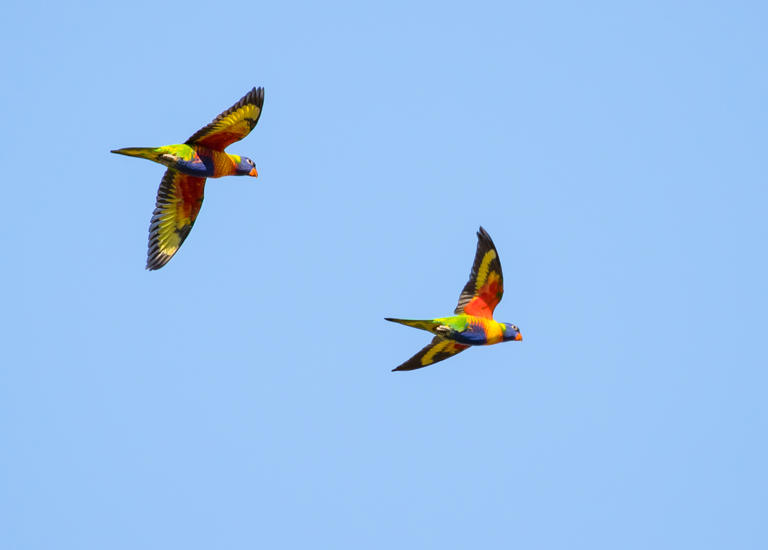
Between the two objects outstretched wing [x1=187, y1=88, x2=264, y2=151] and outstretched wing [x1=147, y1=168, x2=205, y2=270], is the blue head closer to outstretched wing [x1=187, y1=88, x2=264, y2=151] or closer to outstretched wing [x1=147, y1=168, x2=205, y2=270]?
outstretched wing [x1=187, y1=88, x2=264, y2=151]

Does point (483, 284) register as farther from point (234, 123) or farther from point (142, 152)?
point (142, 152)

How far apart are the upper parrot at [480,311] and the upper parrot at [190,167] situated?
6.24 metres

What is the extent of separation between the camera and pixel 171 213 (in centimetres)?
3027

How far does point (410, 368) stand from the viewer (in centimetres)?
2914

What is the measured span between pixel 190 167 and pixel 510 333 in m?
8.54

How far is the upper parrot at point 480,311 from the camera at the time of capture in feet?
89.2

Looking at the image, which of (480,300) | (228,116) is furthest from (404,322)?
(228,116)

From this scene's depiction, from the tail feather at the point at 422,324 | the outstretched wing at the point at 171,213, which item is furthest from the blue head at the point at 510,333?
the outstretched wing at the point at 171,213

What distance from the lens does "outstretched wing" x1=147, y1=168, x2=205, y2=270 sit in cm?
3000

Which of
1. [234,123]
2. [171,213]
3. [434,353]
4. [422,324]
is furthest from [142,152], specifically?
[434,353]

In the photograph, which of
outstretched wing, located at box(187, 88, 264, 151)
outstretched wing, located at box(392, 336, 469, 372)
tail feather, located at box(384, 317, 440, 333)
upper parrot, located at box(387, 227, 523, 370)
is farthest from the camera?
outstretched wing, located at box(392, 336, 469, 372)

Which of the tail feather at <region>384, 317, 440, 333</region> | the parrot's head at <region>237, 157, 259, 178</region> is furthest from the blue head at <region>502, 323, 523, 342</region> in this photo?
the parrot's head at <region>237, 157, 259, 178</region>

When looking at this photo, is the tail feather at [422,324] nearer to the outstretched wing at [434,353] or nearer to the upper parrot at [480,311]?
the upper parrot at [480,311]

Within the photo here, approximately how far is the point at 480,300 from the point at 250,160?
6.85 m
